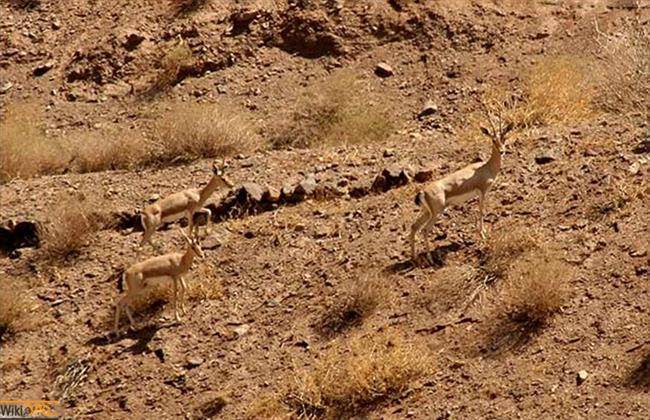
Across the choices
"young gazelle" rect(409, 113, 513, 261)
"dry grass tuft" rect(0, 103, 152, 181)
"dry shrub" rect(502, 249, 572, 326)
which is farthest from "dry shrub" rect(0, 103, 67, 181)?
"dry shrub" rect(502, 249, 572, 326)

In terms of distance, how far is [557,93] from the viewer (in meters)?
16.8

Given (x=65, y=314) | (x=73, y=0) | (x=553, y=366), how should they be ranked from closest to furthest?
(x=553, y=366)
(x=65, y=314)
(x=73, y=0)

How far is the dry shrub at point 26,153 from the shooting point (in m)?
16.7

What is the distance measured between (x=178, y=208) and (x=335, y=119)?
4842mm

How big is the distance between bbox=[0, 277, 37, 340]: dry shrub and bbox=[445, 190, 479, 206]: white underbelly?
16.2ft

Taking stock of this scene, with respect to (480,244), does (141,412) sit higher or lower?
lower

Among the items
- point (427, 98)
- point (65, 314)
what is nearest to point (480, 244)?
point (65, 314)

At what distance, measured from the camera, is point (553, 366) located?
10.4 meters

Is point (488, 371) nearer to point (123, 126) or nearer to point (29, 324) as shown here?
point (29, 324)

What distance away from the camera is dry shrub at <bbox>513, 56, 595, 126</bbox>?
52.3ft

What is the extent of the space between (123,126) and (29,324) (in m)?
6.50

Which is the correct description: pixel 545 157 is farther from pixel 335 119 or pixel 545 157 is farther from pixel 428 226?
pixel 335 119

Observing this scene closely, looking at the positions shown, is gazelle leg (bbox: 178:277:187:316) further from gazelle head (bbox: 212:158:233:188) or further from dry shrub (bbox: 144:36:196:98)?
dry shrub (bbox: 144:36:196:98)

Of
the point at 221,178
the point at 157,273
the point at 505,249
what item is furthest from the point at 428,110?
the point at 157,273
